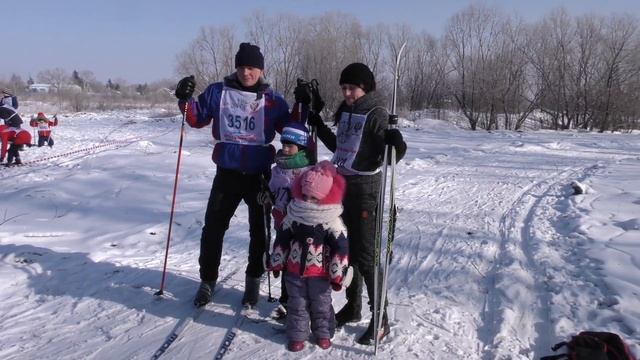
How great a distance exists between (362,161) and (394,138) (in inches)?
17.1

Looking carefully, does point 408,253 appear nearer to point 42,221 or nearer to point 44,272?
point 44,272

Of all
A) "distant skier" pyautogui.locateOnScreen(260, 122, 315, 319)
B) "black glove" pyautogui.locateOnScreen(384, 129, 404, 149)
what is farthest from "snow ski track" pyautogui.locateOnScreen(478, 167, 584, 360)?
"distant skier" pyautogui.locateOnScreen(260, 122, 315, 319)

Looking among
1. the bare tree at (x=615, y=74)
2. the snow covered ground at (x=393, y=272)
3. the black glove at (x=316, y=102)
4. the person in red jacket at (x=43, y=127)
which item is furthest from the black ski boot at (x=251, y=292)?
the bare tree at (x=615, y=74)

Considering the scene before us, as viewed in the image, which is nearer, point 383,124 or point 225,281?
point 383,124

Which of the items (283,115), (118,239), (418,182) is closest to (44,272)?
(118,239)

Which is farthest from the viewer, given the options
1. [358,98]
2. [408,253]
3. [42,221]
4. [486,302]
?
[42,221]

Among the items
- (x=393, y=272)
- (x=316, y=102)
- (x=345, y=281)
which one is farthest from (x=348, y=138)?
(x=393, y=272)

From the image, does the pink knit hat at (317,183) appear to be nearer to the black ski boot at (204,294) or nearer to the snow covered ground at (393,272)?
the snow covered ground at (393,272)

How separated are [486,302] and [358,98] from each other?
228 centimetres

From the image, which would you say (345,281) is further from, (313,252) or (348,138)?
(348,138)

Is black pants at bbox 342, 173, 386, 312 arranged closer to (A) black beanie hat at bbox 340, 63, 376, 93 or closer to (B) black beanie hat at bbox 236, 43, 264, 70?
(A) black beanie hat at bbox 340, 63, 376, 93

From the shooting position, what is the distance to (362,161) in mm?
3619

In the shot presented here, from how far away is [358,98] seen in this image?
11.9 feet

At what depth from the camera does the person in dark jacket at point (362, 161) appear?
3556 millimetres
